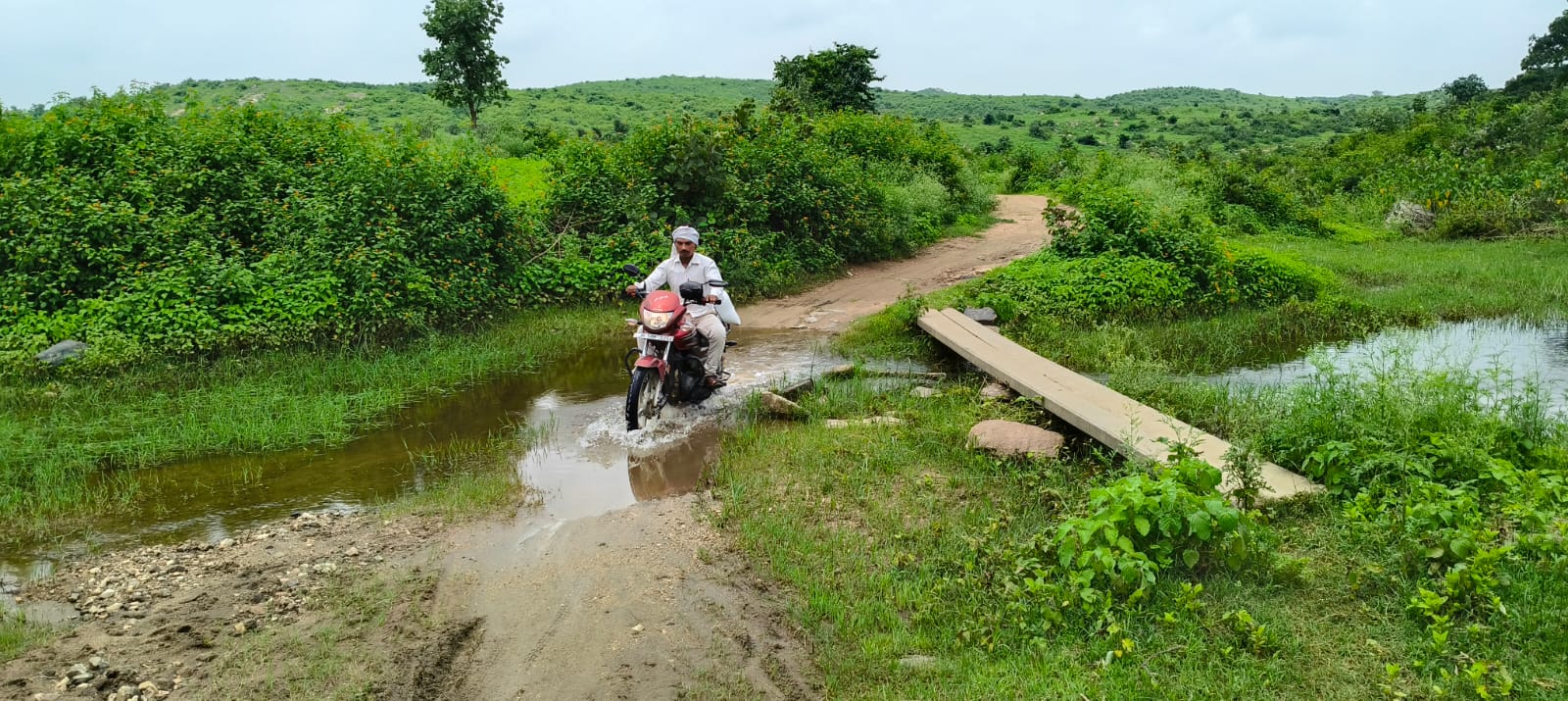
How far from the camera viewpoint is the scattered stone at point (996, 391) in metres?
7.64

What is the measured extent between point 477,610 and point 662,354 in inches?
123

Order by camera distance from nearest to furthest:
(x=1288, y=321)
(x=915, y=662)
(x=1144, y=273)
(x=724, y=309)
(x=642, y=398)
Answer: (x=915, y=662), (x=642, y=398), (x=724, y=309), (x=1288, y=321), (x=1144, y=273)

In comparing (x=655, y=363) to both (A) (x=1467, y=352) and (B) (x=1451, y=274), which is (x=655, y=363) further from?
(B) (x=1451, y=274)

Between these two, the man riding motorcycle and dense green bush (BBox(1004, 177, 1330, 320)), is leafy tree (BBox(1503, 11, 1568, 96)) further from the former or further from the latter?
the man riding motorcycle

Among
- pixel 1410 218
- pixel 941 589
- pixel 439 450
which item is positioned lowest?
pixel 439 450

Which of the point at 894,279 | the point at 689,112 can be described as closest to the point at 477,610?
the point at 894,279

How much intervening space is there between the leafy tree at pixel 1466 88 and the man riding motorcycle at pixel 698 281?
125 feet

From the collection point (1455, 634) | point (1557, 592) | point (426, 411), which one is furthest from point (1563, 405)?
point (426, 411)

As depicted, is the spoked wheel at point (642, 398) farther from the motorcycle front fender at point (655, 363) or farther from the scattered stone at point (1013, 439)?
the scattered stone at point (1013, 439)

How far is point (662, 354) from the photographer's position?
721 cm

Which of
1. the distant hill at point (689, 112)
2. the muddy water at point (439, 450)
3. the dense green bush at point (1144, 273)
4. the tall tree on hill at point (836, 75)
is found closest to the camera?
the muddy water at point (439, 450)

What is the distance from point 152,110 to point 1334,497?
12.7 metres

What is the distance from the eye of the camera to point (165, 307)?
915 centimetres

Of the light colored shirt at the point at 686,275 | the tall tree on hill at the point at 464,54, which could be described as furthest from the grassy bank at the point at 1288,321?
the tall tree on hill at the point at 464,54
